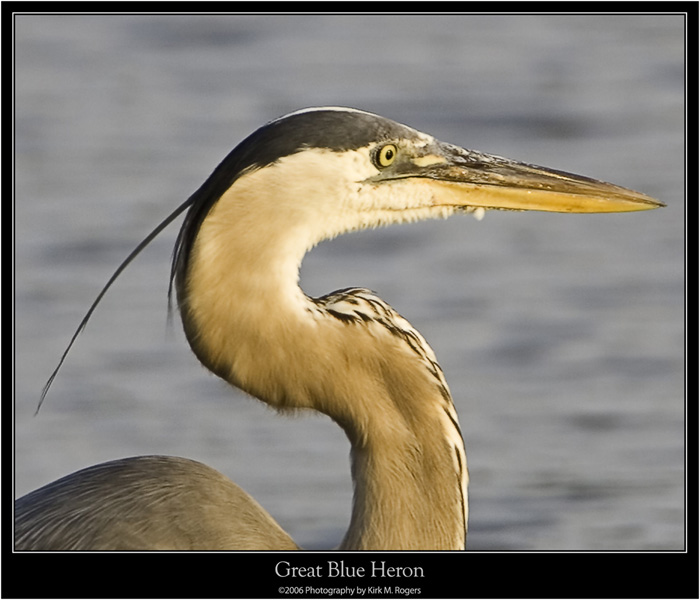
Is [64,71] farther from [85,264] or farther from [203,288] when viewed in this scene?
[203,288]

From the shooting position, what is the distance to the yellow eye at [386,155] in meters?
3.25

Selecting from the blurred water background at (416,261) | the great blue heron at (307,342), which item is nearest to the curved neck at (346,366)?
the great blue heron at (307,342)

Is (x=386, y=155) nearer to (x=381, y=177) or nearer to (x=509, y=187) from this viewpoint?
Result: (x=381, y=177)

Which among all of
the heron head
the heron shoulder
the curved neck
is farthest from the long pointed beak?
the heron shoulder

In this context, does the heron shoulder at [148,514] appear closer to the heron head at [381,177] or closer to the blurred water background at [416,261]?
the blurred water background at [416,261]

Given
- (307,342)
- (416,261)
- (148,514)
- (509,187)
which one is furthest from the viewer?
(416,261)

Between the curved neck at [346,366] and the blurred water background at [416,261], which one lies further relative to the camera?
the blurred water background at [416,261]

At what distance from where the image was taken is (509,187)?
11.4 feet

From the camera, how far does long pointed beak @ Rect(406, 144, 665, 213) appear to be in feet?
11.1

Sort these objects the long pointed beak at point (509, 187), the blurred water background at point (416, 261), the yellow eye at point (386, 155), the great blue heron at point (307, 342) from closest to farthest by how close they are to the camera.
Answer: the great blue heron at point (307, 342) < the yellow eye at point (386, 155) < the long pointed beak at point (509, 187) < the blurred water background at point (416, 261)

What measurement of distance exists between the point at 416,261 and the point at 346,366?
4.41 metres

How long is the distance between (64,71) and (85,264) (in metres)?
2.62

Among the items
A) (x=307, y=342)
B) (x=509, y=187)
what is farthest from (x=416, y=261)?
(x=307, y=342)

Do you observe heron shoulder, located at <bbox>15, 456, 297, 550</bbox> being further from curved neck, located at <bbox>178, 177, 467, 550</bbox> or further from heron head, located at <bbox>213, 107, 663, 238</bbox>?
heron head, located at <bbox>213, 107, 663, 238</bbox>
